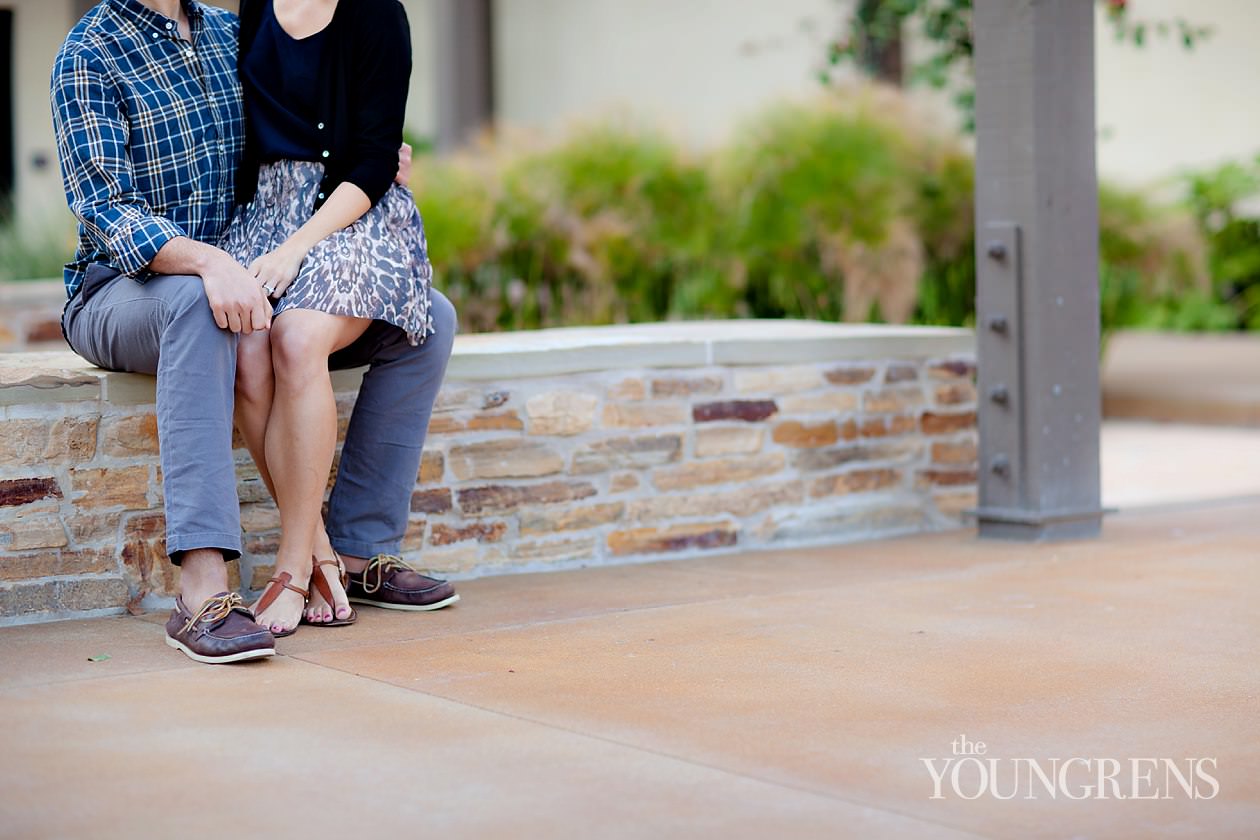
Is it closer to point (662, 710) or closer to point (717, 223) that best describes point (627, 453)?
point (662, 710)

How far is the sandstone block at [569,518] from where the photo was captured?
13.6ft

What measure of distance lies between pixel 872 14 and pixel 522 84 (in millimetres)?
7555

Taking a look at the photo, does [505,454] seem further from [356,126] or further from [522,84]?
[522,84]

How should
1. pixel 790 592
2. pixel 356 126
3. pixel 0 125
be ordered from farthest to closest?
pixel 0 125 < pixel 790 592 < pixel 356 126

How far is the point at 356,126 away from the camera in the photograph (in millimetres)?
3469

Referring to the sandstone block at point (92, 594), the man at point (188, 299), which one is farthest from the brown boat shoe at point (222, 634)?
the sandstone block at point (92, 594)

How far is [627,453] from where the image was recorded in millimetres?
4281

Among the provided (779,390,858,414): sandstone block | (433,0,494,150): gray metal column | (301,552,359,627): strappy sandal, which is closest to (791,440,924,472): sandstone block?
(779,390,858,414): sandstone block

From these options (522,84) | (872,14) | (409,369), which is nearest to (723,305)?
(872,14)

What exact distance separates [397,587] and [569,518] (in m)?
0.68

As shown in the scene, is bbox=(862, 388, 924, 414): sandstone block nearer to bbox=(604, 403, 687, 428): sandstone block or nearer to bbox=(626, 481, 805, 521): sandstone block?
bbox=(626, 481, 805, 521): sandstone block

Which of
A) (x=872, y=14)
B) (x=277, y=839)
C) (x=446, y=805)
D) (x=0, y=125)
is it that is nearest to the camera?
(x=277, y=839)

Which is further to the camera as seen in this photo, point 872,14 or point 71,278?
point 872,14

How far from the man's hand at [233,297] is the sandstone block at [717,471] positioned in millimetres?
1404
